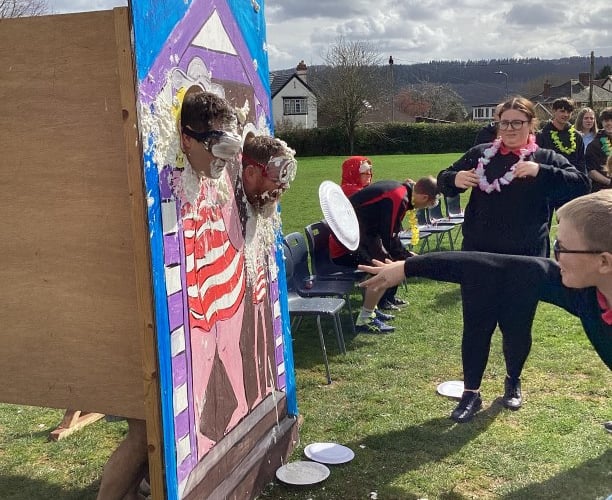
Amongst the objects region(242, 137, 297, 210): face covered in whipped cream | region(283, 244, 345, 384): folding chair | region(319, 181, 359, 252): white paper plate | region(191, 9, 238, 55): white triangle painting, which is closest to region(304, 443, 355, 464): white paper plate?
region(283, 244, 345, 384): folding chair

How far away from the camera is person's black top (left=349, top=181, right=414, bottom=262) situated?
19.5 ft

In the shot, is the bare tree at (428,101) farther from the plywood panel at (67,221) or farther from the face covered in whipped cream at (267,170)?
the plywood panel at (67,221)

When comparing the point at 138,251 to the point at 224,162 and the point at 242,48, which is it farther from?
the point at 242,48

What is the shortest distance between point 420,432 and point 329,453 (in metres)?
0.65

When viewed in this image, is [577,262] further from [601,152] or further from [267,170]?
[601,152]

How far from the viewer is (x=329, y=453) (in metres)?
3.69

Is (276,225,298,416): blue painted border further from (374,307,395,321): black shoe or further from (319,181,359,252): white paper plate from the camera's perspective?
(374,307,395,321): black shoe

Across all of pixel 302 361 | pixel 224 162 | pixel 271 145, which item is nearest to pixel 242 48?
pixel 271 145

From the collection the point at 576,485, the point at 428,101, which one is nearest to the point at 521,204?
the point at 576,485

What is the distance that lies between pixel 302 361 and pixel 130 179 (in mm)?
3337

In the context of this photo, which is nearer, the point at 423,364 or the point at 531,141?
the point at 531,141

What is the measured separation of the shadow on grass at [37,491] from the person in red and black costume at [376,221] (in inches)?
126

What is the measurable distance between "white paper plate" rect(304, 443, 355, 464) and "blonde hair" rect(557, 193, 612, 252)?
1965 mm

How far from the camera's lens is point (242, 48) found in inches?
124
